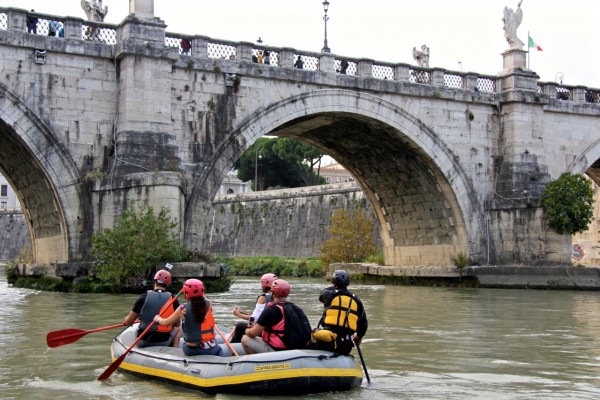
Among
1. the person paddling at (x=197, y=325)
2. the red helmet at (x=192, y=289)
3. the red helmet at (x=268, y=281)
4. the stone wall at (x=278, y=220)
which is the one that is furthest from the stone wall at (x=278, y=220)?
the red helmet at (x=192, y=289)

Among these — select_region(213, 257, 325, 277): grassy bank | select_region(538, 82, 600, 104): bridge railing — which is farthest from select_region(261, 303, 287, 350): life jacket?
select_region(213, 257, 325, 277): grassy bank

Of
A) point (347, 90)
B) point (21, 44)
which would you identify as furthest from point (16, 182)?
point (347, 90)

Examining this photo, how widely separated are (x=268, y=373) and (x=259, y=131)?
14.8m

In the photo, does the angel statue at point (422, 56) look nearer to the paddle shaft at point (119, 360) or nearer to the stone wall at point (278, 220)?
the stone wall at point (278, 220)

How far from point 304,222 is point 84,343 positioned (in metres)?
36.0

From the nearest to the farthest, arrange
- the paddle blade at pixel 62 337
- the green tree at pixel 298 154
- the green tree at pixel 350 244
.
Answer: the paddle blade at pixel 62 337 → the green tree at pixel 350 244 → the green tree at pixel 298 154

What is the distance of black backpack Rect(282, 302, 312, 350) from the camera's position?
8.34 metres

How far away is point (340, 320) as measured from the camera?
331 inches

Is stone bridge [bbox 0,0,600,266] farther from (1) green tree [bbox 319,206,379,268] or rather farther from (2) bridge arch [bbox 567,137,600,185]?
(1) green tree [bbox 319,206,379,268]

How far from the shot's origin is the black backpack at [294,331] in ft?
27.4

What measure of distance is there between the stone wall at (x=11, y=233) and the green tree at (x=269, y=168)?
17268 millimetres

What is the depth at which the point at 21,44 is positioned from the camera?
19641 mm

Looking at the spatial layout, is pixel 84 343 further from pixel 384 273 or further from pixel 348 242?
pixel 348 242

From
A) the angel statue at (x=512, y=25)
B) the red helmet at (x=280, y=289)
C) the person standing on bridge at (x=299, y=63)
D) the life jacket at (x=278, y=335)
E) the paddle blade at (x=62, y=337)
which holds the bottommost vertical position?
the paddle blade at (x=62, y=337)
